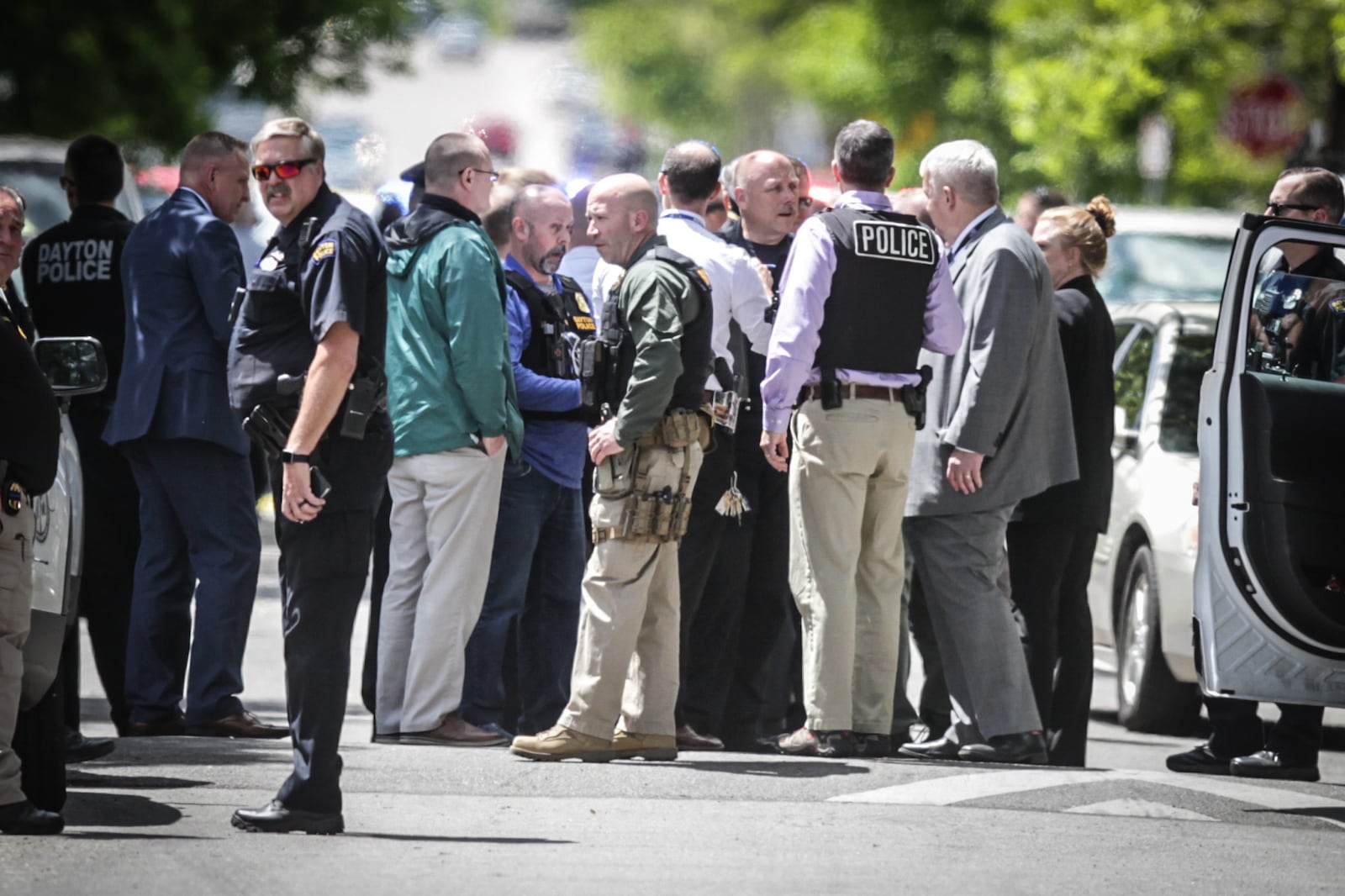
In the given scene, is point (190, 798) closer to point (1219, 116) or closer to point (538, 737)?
point (538, 737)

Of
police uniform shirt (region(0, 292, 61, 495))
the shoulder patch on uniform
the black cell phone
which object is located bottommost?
the black cell phone

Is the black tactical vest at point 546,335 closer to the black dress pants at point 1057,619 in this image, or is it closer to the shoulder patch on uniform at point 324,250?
the black dress pants at point 1057,619

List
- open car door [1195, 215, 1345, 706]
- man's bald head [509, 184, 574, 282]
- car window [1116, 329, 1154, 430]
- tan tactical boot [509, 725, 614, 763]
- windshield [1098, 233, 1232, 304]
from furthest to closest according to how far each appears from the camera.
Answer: windshield [1098, 233, 1232, 304] → car window [1116, 329, 1154, 430] → man's bald head [509, 184, 574, 282] → tan tactical boot [509, 725, 614, 763] → open car door [1195, 215, 1345, 706]

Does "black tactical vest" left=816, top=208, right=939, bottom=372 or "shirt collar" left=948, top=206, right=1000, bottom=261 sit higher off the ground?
"shirt collar" left=948, top=206, right=1000, bottom=261

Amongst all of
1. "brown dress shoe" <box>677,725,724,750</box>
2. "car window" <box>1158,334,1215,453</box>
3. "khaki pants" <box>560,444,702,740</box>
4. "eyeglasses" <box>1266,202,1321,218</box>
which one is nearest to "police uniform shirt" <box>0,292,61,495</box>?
"khaki pants" <box>560,444,702,740</box>

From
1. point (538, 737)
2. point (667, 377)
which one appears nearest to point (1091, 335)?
point (667, 377)

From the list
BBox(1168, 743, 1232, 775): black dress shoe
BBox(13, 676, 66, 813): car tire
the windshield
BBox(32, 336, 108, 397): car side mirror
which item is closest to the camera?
BBox(13, 676, 66, 813): car tire

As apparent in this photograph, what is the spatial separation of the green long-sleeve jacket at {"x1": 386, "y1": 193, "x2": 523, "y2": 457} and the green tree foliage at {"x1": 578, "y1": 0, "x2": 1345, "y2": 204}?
12000mm

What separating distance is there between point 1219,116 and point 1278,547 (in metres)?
16.5

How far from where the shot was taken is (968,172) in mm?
9273

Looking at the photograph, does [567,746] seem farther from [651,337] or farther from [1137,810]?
[1137,810]

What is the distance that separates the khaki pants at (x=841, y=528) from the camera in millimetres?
8891

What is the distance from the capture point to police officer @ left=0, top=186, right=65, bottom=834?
6.98 metres

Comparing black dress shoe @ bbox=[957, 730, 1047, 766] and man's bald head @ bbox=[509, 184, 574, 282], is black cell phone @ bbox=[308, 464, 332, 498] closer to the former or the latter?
man's bald head @ bbox=[509, 184, 574, 282]
